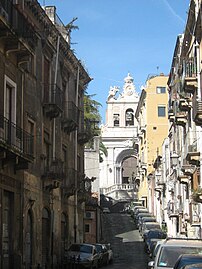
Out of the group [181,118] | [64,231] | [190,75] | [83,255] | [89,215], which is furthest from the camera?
[89,215]

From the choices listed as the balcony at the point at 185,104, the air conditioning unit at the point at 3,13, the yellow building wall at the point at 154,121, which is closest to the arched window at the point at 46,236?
the balcony at the point at 185,104

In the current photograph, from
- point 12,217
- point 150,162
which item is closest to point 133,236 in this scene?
point 150,162

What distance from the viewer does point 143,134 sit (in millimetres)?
81500

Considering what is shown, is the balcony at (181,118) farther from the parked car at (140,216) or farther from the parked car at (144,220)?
the parked car at (140,216)

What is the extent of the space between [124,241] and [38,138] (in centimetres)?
2492

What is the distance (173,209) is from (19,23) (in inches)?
1106

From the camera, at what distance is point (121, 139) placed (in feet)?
309

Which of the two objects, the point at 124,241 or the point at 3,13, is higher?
the point at 3,13

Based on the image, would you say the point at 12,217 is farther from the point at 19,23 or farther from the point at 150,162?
the point at 150,162

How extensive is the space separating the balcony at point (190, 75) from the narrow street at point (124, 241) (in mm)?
10262

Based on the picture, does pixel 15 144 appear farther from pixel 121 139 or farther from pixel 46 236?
pixel 121 139

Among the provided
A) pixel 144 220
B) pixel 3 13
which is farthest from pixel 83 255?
pixel 144 220

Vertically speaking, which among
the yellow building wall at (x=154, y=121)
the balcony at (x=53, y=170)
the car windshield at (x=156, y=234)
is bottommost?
the car windshield at (x=156, y=234)

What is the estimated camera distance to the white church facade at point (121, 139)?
92500 mm
